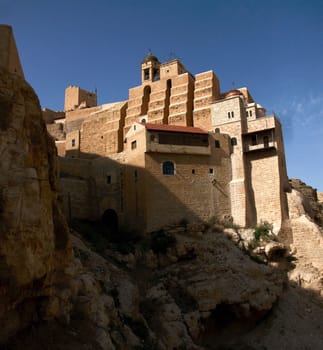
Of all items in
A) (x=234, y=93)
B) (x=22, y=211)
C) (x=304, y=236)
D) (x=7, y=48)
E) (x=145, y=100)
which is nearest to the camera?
(x=22, y=211)

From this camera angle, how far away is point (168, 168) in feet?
97.1

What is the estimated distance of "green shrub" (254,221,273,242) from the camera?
2834cm

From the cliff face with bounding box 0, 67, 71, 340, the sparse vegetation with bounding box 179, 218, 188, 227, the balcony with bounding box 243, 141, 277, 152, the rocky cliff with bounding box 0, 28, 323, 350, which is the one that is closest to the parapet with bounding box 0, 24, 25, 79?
the rocky cliff with bounding box 0, 28, 323, 350

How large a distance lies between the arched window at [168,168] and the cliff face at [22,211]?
16232 millimetres

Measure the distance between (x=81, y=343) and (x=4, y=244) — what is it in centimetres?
505

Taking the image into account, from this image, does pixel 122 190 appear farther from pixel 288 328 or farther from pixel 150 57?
pixel 150 57

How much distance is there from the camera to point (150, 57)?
140 ft

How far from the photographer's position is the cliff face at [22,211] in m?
11.1

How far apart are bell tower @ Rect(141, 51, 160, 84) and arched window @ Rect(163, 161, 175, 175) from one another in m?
13.5

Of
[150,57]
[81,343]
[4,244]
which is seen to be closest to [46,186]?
[4,244]

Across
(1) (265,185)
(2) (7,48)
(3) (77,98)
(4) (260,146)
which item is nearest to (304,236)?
(1) (265,185)

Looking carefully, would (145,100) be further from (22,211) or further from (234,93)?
(22,211)

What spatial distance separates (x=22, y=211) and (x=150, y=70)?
1250 inches

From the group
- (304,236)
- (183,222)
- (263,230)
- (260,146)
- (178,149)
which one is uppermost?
(260,146)
